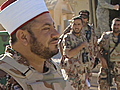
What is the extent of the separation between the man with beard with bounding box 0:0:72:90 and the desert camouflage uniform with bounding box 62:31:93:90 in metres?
2.71

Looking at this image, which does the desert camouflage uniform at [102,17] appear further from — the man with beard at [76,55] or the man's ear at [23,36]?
the man's ear at [23,36]

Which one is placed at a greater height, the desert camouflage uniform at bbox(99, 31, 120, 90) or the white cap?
the white cap

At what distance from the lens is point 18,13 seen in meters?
1.61

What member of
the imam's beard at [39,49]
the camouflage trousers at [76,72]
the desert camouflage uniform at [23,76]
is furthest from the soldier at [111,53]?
the imam's beard at [39,49]

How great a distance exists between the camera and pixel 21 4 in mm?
1622

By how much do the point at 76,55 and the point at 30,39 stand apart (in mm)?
2832

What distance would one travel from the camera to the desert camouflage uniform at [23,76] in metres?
1.50

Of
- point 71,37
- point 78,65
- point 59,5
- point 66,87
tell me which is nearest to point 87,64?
point 78,65

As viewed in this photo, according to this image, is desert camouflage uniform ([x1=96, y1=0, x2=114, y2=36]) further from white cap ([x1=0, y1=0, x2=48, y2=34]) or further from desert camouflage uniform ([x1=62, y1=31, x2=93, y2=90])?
white cap ([x1=0, y1=0, x2=48, y2=34])

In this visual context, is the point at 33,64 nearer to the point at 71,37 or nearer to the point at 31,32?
the point at 31,32

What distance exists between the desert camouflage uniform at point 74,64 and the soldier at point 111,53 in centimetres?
45

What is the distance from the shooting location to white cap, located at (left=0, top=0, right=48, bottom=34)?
1.60 metres

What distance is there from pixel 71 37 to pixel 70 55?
0.27 metres

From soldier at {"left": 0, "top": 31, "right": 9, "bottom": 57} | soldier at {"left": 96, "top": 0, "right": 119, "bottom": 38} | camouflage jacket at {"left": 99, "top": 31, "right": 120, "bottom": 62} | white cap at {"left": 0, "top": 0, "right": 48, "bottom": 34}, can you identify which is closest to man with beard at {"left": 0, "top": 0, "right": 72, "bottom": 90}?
white cap at {"left": 0, "top": 0, "right": 48, "bottom": 34}
